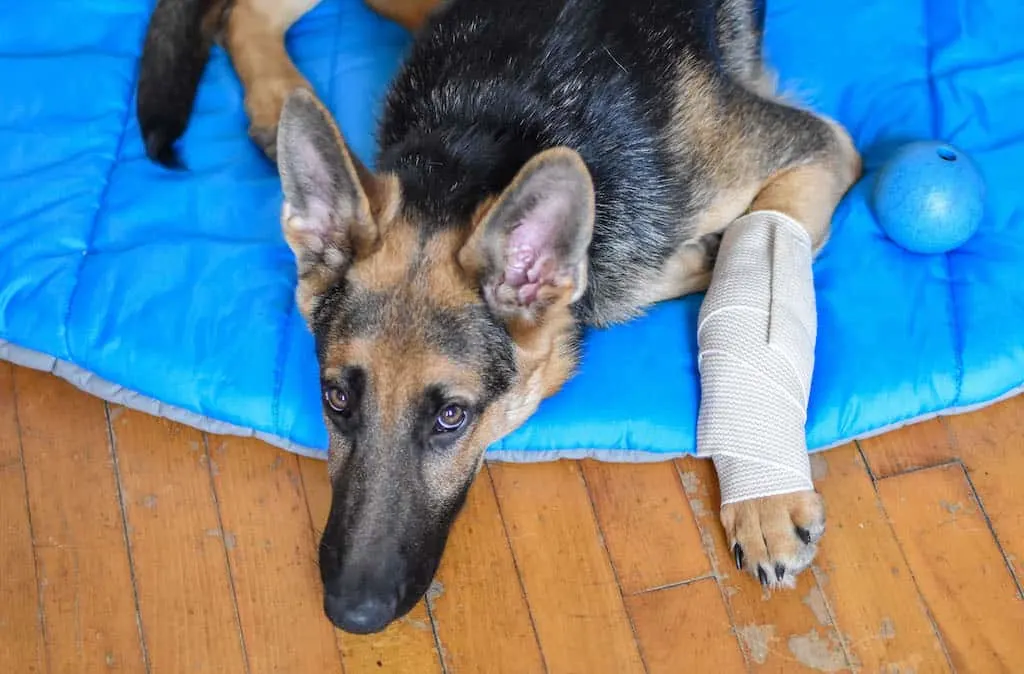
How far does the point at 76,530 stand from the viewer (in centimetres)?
356

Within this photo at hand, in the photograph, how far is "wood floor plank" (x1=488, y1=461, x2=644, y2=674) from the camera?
10.5 ft

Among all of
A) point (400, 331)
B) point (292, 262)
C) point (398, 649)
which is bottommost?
point (398, 649)

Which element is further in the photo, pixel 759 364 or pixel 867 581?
pixel 867 581

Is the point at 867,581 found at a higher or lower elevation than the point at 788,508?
lower

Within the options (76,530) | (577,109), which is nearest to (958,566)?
(577,109)

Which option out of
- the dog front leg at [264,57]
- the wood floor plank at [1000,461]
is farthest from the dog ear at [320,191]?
the wood floor plank at [1000,461]

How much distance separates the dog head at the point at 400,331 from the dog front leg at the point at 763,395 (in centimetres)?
74

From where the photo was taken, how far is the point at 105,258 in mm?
3863

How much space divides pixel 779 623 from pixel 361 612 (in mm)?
1457

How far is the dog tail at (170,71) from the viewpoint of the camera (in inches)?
158

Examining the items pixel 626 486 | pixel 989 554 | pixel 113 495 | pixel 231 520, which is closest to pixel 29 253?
pixel 113 495

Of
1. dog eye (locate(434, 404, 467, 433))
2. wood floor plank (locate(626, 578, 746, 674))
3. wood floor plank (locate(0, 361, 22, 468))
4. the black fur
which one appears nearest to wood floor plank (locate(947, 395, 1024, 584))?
wood floor plank (locate(626, 578, 746, 674))

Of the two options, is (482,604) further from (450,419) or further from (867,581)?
(867,581)

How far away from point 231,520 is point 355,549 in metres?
1.12
